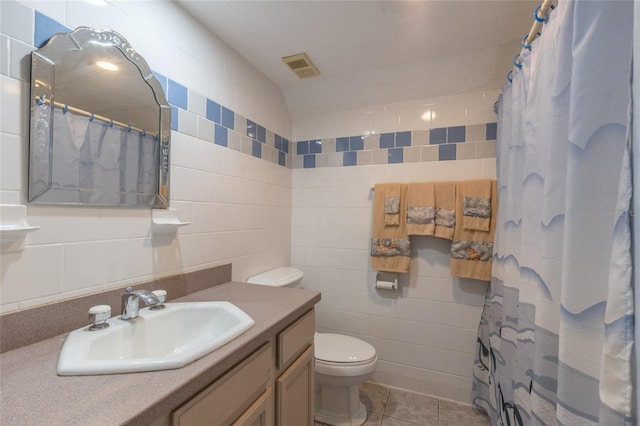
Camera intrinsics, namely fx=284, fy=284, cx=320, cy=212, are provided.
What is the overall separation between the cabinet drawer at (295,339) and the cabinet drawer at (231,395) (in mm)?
64

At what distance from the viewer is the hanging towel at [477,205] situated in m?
1.69

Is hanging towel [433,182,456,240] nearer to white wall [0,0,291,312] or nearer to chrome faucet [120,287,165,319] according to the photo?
white wall [0,0,291,312]

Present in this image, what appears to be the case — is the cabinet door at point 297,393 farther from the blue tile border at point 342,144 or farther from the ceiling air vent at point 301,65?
the ceiling air vent at point 301,65

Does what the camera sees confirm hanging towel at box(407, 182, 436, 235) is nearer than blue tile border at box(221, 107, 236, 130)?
No

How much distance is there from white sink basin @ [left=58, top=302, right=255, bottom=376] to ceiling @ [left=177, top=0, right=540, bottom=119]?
1348mm

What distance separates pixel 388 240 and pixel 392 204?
0.24m

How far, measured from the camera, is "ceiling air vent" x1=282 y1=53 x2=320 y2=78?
67.4 inches

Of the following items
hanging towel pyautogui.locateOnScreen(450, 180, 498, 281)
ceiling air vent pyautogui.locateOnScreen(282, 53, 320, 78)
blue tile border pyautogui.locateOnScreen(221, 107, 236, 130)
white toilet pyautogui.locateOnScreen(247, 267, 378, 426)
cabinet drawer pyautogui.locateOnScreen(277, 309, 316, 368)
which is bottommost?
white toilet pyautogui.locateOnScreen(247, 267, 378, 426)

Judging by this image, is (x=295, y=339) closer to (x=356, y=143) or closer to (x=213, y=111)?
(x=213, y=111)

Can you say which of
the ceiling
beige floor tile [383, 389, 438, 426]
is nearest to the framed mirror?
the ceiling

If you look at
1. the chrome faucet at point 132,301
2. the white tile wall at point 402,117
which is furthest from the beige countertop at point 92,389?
the white tile wall at point 402,117

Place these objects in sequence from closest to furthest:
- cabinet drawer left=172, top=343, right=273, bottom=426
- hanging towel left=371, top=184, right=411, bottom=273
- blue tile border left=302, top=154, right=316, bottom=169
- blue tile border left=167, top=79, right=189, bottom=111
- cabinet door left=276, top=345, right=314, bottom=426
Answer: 1. cabinet drawer left=172, top=343, right=273, bottom=426
2. cabinet door left=276, top=345, right=314, bottom=426
3. blue tile border left=167, top=79, right=189, bottom=111
4. hanging towel left=371, top=184, right=411, bottom=273
5. blue tile border left=302, top=154, right=316, bottom=169

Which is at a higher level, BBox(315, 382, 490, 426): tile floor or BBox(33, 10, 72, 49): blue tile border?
BBox(33, 10, 72, 49): blue tile border

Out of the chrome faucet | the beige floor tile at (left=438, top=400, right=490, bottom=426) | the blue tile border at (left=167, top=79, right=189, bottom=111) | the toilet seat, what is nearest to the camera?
the chrome faucet
